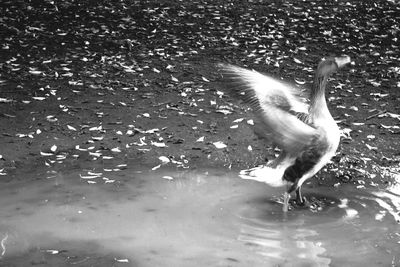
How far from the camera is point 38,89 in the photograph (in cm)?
839

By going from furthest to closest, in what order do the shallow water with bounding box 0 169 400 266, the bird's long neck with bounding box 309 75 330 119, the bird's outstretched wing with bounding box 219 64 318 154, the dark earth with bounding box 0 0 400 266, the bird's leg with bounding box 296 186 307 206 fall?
the dark earth with bounding box 0 0 400 266 → the bird's leg with bounding box 296 186 307 206 → the bird's long neck with bounding box 309 75 330 119 → the bird's outstretched wing with bounding box 219 64 318 154 → the shallow water with bounding box 0 169 400 266

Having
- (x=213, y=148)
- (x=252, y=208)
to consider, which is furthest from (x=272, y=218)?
(x=213, y=148)

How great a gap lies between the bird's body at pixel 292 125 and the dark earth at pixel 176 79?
35 cm

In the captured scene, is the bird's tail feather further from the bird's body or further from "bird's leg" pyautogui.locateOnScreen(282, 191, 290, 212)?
"bird's leg" pyautogui.locateOnScreen(282, 191, 290, 212)

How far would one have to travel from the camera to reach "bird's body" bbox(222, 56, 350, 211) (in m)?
4.90

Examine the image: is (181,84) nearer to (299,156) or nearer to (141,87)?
(141,87)

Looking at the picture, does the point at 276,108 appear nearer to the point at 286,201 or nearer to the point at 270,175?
the point at 270,175

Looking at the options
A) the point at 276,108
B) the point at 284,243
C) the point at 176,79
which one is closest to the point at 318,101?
the point at 276,108

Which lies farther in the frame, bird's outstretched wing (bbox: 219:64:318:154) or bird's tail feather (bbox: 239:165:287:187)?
bird's tail feather (bbox: 239:165:287:187)

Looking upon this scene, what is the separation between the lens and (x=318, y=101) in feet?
17.2

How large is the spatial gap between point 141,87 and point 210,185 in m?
3.02

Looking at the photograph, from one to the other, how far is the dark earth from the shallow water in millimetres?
212

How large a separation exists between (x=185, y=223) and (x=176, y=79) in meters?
4.02

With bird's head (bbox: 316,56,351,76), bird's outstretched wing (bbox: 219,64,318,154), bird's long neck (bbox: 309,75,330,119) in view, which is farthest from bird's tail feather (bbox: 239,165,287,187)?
bird's head (bbox: 316,56,351,76)
